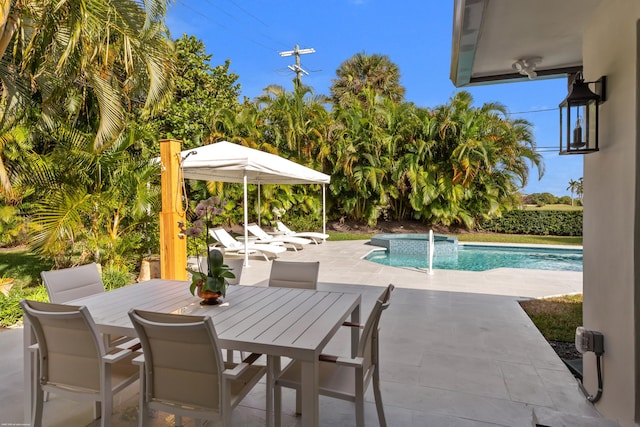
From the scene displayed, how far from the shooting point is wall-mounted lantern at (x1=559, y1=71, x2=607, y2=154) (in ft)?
9.48

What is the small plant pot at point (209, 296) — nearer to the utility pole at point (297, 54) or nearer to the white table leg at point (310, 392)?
the white table leg at point (310, 392)

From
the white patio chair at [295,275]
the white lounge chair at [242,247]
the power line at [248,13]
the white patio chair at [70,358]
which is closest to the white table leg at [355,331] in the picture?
the white patio chair at [295,275]

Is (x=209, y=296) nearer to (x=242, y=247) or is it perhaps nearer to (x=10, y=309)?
(x=10, y=309)

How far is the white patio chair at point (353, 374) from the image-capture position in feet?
7.82

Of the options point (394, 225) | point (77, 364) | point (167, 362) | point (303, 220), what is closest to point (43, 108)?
point (77, 364)

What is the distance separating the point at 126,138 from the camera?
6.94m

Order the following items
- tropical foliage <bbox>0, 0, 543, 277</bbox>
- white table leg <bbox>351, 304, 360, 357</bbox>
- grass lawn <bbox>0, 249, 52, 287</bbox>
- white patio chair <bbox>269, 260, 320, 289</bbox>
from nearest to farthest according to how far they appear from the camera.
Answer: white table leg <bbox>351, 304, 360, 357</bbox> < white patio chair <bbox>269, 260, 320, 289</bbox> < tropical foliage <bbox>0, 0, 543, 277</bbox> < grass lawn <bbox>0, 249, 52, 287</bbox>

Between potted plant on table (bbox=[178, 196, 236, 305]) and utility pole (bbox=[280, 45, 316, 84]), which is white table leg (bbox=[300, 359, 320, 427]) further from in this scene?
utility pole (bbox=[280, 45, 316, 84])

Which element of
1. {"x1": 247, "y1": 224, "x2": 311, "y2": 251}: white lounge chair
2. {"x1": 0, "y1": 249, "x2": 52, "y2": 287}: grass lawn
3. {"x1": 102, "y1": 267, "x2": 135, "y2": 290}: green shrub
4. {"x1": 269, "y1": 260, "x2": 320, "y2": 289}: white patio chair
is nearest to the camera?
{"x1": 269, "y1": 260, "x2": 320, "y2": 289}: white patio chair

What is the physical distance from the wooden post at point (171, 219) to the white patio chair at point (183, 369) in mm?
3716

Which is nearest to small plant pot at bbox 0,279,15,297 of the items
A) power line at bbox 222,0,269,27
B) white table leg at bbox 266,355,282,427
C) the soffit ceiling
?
white table leg at bbox 266,355,282,427

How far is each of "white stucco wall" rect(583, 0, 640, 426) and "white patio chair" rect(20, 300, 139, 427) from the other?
3.15 meters

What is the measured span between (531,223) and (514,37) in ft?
52.5

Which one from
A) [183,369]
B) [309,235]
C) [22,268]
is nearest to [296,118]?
[309,235]
